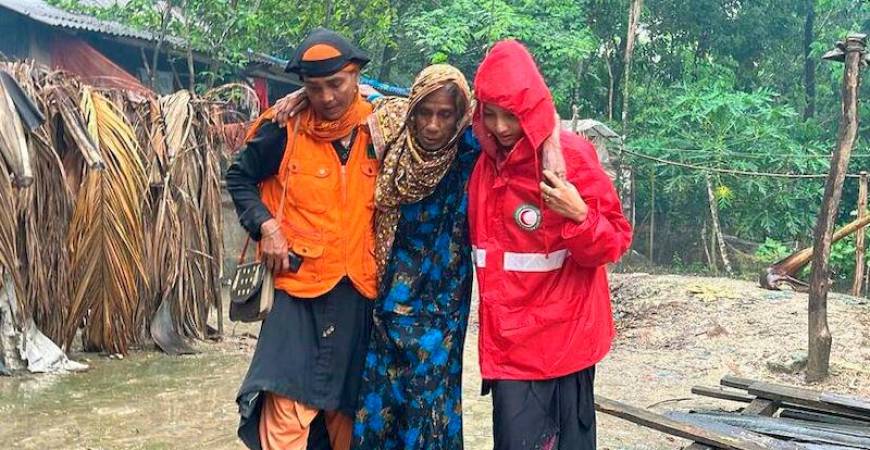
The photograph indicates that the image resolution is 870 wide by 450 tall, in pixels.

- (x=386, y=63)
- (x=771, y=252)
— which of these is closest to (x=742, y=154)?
(x=771, y=252)

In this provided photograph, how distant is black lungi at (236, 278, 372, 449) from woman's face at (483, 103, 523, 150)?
73 cm

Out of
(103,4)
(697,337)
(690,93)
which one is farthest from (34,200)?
(690,93)

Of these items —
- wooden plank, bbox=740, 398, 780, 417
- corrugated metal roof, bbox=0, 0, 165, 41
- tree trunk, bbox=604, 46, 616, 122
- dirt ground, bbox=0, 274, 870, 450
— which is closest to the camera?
wooden plank, bbox=740, 398, 780, 417

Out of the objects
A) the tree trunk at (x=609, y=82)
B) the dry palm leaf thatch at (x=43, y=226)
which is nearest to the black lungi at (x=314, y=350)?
the dry palm leaf thatch at (x=43, y=226)

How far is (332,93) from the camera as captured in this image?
2812 millimetres

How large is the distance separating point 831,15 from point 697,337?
11.2 m

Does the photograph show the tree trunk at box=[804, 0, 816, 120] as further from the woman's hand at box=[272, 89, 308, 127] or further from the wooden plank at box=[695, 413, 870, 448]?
the woman's hand at box=[272, 89, 308, 127]

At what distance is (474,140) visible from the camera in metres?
2.82

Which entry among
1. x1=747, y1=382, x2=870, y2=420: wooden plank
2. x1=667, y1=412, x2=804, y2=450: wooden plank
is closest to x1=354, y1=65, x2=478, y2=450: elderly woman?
x1=667, y1=412, x2=804, y2=450: wooden plank

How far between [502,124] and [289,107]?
766 mm

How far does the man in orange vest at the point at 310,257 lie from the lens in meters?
2.88

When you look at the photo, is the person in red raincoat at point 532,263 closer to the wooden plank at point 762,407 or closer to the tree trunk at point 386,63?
the wooden plank at point 762,407

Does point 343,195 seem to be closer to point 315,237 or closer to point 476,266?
point 315,237

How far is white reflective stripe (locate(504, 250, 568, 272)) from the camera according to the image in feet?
8.58
